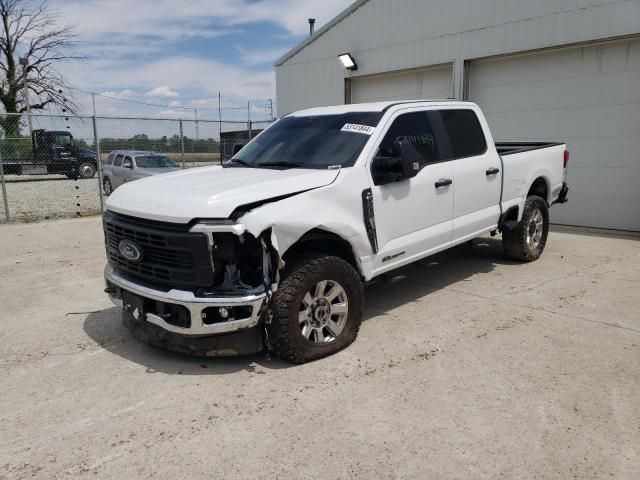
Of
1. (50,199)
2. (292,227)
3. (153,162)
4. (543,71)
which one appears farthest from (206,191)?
(50,199)

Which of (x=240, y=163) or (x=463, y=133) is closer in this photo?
(x=240, y=163)

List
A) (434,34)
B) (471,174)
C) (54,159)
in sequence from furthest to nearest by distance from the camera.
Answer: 1. (54,159)
2. (434,34)
3. (471,174)

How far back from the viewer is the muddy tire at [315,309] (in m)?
3.81

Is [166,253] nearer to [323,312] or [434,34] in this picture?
[323,312]

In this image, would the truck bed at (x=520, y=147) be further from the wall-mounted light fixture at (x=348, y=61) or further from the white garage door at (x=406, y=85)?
the wall-mounted light fixture at (x=348, y=61)

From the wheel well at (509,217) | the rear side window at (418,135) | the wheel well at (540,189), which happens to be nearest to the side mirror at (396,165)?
the rear side window at (418,135)

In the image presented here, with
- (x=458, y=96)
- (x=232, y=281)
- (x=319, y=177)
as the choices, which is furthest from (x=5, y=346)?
(x=458, y=96)

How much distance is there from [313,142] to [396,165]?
90cm

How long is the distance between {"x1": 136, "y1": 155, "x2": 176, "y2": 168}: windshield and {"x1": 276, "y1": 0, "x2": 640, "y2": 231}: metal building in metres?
6.84

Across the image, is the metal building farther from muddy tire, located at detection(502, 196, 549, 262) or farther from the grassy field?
the grassy field

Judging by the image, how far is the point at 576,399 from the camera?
3.46 m

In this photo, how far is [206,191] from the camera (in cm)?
385

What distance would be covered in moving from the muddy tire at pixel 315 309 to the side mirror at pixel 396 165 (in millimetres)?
863

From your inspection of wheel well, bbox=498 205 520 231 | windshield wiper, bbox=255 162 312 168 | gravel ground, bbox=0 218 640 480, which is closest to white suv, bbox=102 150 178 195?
gravel ground, bbox=0 218 640 480
